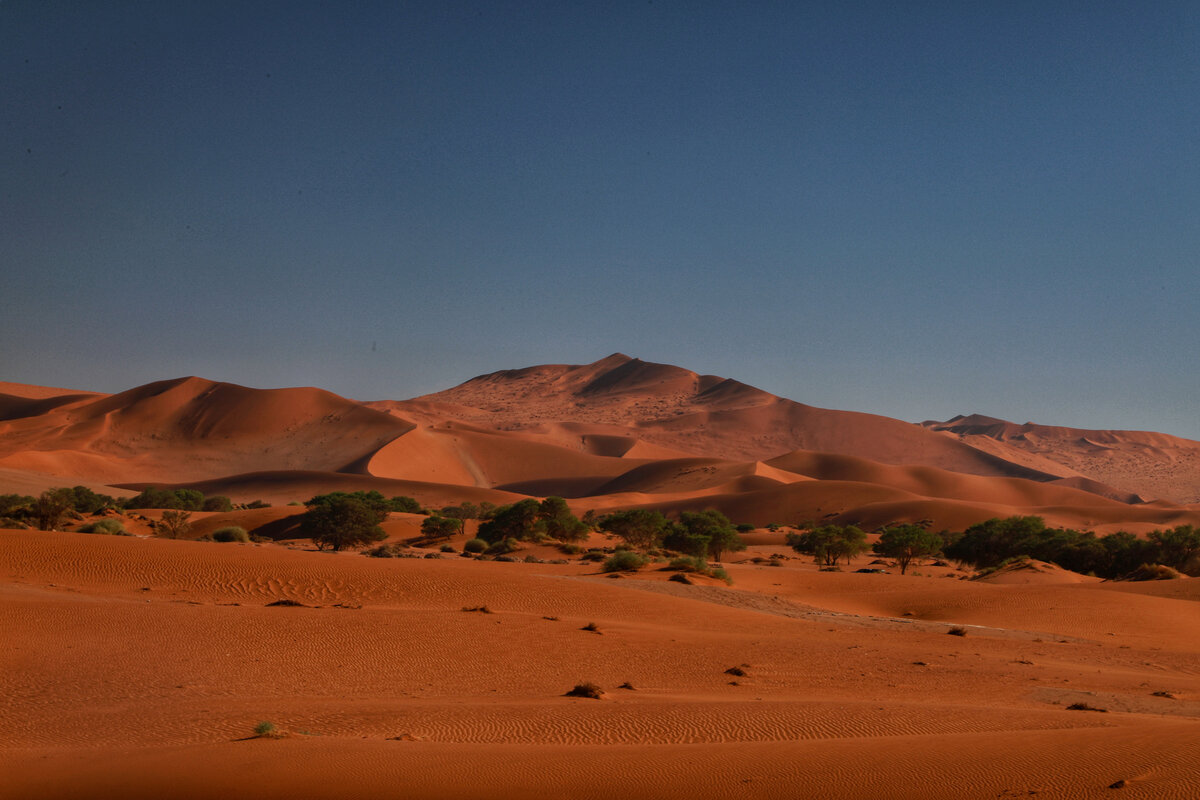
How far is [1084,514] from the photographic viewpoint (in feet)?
309

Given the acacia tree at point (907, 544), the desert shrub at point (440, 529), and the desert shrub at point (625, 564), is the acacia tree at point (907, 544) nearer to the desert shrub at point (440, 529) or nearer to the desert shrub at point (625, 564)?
the desert shrub at point (625, 564)

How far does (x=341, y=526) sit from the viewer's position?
150 feet

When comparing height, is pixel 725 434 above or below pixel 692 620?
above

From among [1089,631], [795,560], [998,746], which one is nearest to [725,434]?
[795,560]

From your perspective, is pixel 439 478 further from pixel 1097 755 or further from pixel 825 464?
pixel 1097 755

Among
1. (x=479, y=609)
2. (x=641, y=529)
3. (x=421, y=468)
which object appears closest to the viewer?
(x=479, y=609)

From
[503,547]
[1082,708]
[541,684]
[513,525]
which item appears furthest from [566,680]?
[513,525]

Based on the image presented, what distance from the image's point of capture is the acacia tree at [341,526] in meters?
45.2

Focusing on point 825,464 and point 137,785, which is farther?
point 825,464

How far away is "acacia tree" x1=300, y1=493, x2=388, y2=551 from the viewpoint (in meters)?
45.2

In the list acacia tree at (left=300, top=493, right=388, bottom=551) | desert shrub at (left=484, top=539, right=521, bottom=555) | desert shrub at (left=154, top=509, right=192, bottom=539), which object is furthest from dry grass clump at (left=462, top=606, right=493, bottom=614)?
desert shrub at (left=154, top=509, right=192, bottom=539)

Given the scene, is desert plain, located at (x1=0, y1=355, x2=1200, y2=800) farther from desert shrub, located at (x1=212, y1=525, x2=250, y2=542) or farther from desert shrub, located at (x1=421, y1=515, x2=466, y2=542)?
desert shrub, located at (x1=421, y1=515, x2=466, y2=542)

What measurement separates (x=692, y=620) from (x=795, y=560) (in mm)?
29523

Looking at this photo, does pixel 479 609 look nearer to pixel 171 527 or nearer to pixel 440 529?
pixel 171 527
